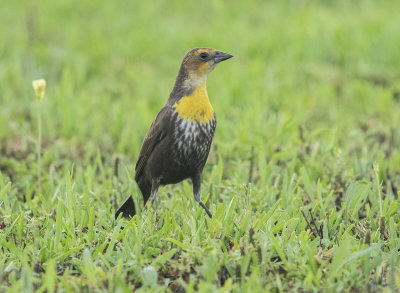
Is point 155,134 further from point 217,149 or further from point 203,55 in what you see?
point 217,149

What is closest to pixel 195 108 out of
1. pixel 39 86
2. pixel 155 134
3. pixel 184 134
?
pixel 184 134

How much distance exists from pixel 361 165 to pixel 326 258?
6.21 ft

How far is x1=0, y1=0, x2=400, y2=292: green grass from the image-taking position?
3570 millimetres

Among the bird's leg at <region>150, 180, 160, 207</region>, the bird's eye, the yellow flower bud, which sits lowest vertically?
the bird's leg at <region>150, 180, 160, 207</region>

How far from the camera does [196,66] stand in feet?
15.8

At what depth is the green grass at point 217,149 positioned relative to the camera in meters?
3.57

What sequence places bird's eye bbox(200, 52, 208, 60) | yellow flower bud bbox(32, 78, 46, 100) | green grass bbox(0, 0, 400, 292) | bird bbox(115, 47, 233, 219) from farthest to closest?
bird's eye bbox(200, 52, 208, 60) < yellow flower bud bbox(32, 78, 46, 100) < bird bbox(115, 47, 233, 219) < green grass bbox(0, 0, 400, 292)

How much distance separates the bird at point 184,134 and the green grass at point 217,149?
0.74ft

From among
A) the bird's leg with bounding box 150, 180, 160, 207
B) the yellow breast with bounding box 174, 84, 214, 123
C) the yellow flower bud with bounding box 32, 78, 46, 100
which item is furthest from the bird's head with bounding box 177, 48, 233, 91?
the yellow flower bud with bounding box 32, 78, 46, 100

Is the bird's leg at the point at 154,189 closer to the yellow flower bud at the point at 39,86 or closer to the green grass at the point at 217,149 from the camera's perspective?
the green grass at the point at 217,149

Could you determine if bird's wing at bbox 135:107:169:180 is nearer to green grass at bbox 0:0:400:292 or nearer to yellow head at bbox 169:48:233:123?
yellow head at bbox 169:48:233:123

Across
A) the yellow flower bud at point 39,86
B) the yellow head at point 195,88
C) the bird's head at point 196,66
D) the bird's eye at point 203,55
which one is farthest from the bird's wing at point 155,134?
the yellow flower bud at point 39,86

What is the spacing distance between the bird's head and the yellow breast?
11 centimetres

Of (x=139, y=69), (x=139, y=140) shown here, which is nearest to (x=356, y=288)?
(x=139, y=140)
